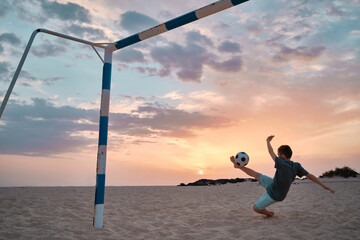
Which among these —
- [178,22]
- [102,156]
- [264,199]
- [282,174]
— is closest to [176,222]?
[264,199]

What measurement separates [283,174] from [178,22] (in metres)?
3.43

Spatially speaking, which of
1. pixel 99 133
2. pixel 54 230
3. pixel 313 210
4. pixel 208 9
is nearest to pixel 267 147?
pixel 313 210

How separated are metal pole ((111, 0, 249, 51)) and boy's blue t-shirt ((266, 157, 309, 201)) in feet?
9.80

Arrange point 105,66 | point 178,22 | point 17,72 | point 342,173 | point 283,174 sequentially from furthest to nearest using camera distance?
1. point 342,173
2. point 105,66
3. point 283,174
4. point 17,72
5. point 178,22

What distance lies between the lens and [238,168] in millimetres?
6285

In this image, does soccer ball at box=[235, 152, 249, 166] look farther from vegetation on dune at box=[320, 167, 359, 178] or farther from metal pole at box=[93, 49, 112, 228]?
vegetation on dune at box=[320, 167, 359, 178]

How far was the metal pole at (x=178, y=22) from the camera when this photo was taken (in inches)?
198

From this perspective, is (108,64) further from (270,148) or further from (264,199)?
(264,199)

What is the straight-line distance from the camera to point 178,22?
5.44 m

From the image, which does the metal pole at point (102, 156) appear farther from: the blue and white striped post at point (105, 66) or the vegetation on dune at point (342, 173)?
the vegetation on dune at point (342, 173)

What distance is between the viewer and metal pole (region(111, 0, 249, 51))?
5028 mm

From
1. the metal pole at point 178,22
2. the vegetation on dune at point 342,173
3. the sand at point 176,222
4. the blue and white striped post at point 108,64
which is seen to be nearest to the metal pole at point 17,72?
the blue and white striped post at point 108,64

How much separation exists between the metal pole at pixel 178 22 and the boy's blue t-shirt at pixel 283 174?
2.99 metres

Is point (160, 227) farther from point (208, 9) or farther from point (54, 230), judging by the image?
point (208, 9)
